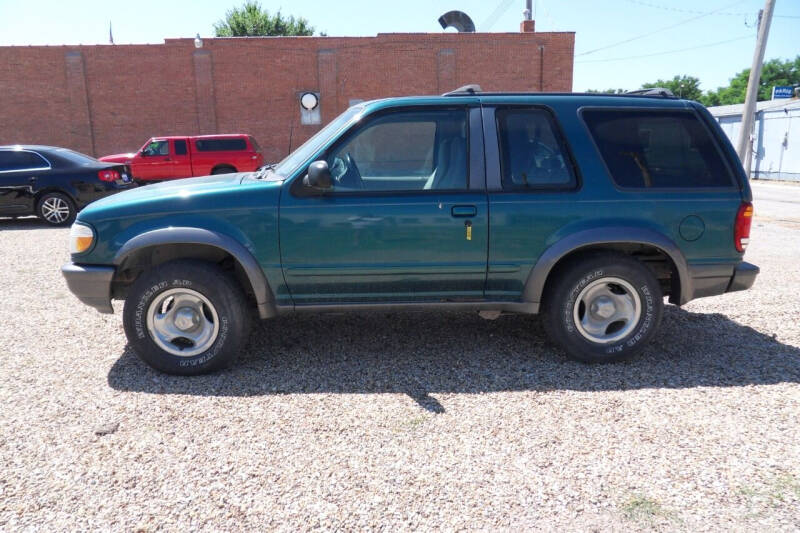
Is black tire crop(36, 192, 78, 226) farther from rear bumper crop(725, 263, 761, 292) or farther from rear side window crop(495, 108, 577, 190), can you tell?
rear bumper crop(725, 263, 761, 292)

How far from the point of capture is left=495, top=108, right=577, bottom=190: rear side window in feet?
13.0

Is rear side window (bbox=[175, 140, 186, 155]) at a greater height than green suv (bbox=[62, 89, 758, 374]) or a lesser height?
greater

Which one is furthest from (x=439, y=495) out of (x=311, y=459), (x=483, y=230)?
(x=483, y=230)

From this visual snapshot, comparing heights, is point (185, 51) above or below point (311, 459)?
above

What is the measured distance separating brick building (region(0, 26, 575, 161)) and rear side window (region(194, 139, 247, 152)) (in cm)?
624

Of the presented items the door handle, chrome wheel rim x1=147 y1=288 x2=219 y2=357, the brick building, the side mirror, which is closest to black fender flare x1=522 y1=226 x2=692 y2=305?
the door handle

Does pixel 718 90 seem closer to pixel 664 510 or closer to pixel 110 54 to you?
pixel 110 54

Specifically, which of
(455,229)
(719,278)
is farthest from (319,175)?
(719,278)

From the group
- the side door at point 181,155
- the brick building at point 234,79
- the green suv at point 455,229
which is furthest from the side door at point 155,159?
the green suv at point 455,229

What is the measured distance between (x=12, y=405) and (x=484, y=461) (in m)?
2.86

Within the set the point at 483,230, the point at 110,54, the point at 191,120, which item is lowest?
the point at 483,230

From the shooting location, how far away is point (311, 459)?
291 cm

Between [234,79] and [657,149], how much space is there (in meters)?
24.5

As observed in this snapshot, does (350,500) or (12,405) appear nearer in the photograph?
(350,500)
